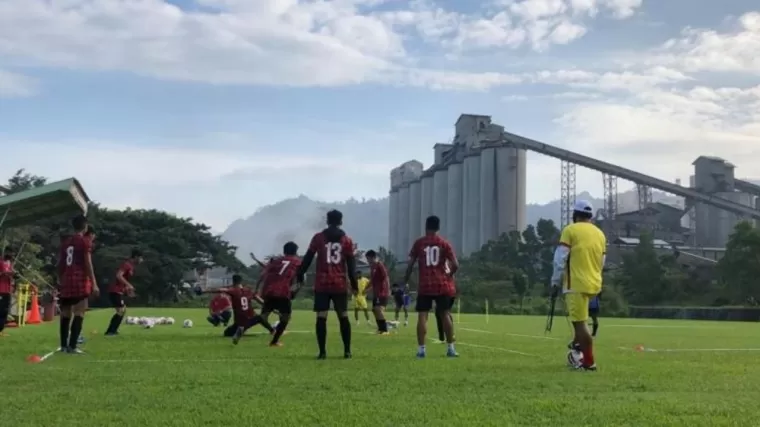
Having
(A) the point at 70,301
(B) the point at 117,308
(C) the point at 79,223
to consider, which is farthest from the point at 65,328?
(B) the point at 117,308

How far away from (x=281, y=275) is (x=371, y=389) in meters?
7.92

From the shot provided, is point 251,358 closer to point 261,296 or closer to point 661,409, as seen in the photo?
point 261,296

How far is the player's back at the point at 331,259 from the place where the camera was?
468 inches

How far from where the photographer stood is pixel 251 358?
11555mm

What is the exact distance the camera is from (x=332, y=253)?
472 inches

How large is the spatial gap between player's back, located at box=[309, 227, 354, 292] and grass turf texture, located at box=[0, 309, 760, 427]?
3.46 feet

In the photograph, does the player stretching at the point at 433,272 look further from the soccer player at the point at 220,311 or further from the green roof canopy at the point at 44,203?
the soccer player at the point at 220,311

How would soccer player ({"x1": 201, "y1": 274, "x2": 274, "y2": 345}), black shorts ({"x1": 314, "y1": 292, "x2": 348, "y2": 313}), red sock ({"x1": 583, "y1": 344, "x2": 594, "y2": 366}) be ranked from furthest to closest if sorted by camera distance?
1. soccer player ({"x1": 201, "y1": 274, "x2": 274, "y2": 345})
2. black shorts ({"x1": 314, "y1": 292, "x2": 348, "y2": 313})
3. red sock ({"x1": 583, "y1": 344, "x2": 594, "y2": 366})

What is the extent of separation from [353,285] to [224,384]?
402 centimetres

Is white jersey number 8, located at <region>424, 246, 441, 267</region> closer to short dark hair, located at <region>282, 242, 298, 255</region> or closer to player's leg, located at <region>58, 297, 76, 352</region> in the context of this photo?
short dark hair, located at <region>282, 242, 298, 255</region>

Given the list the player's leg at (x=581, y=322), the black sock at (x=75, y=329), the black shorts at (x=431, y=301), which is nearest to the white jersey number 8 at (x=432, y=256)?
the black shorts at (x=431, y=301)

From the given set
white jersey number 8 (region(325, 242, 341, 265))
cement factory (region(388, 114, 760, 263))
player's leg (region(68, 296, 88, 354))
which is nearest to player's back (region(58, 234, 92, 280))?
player's leg (region(68, 296, 88, 354))

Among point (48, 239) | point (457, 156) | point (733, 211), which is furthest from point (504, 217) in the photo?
point (48, 239)

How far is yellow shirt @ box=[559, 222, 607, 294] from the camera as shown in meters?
10.2
